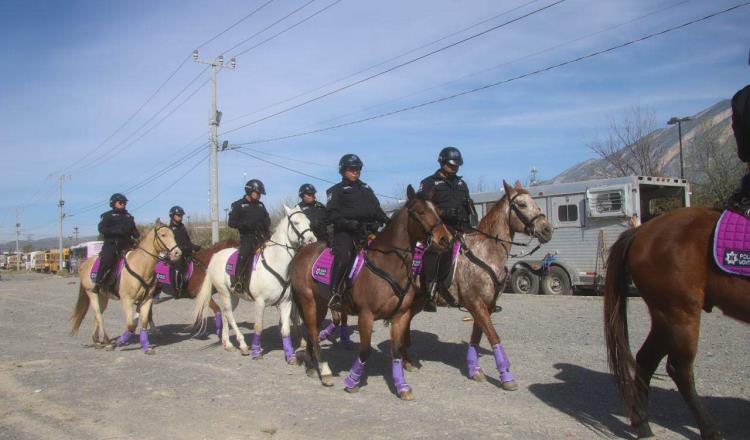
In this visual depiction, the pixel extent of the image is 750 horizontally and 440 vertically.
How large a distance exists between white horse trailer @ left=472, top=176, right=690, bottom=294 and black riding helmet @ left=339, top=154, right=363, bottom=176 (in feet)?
34.6

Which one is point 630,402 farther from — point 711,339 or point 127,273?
point 127,273

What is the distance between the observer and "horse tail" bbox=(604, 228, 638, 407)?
5.11 meters

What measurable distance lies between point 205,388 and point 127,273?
4.05 metres

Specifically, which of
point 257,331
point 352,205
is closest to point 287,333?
point 257,331

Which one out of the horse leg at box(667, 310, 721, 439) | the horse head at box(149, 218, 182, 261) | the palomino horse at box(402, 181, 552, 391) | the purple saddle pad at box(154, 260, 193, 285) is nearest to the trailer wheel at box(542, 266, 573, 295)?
the palomino horse at box(402, 181, 552, 391)

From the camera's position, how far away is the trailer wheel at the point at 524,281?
1825cm

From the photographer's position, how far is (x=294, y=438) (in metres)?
5.23

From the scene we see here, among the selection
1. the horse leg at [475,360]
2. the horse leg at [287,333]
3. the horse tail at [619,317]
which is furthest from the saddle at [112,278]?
the horse tail at [619,317]

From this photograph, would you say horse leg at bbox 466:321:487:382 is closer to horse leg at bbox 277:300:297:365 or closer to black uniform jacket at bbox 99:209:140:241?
horse leg at bbox 277:300:297:365

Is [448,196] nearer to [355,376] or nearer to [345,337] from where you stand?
[355,376]

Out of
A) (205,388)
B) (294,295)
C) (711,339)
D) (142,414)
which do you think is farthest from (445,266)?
(711,339)

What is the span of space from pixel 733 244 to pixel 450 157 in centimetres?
401

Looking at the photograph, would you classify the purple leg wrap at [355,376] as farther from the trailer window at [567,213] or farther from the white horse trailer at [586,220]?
the trailer window at [567,213]

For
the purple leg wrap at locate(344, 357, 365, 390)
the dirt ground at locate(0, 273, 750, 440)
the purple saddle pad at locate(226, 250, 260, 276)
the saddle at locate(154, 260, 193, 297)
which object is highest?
the purple saddle pad at locate(226, 250, 260, 276)
